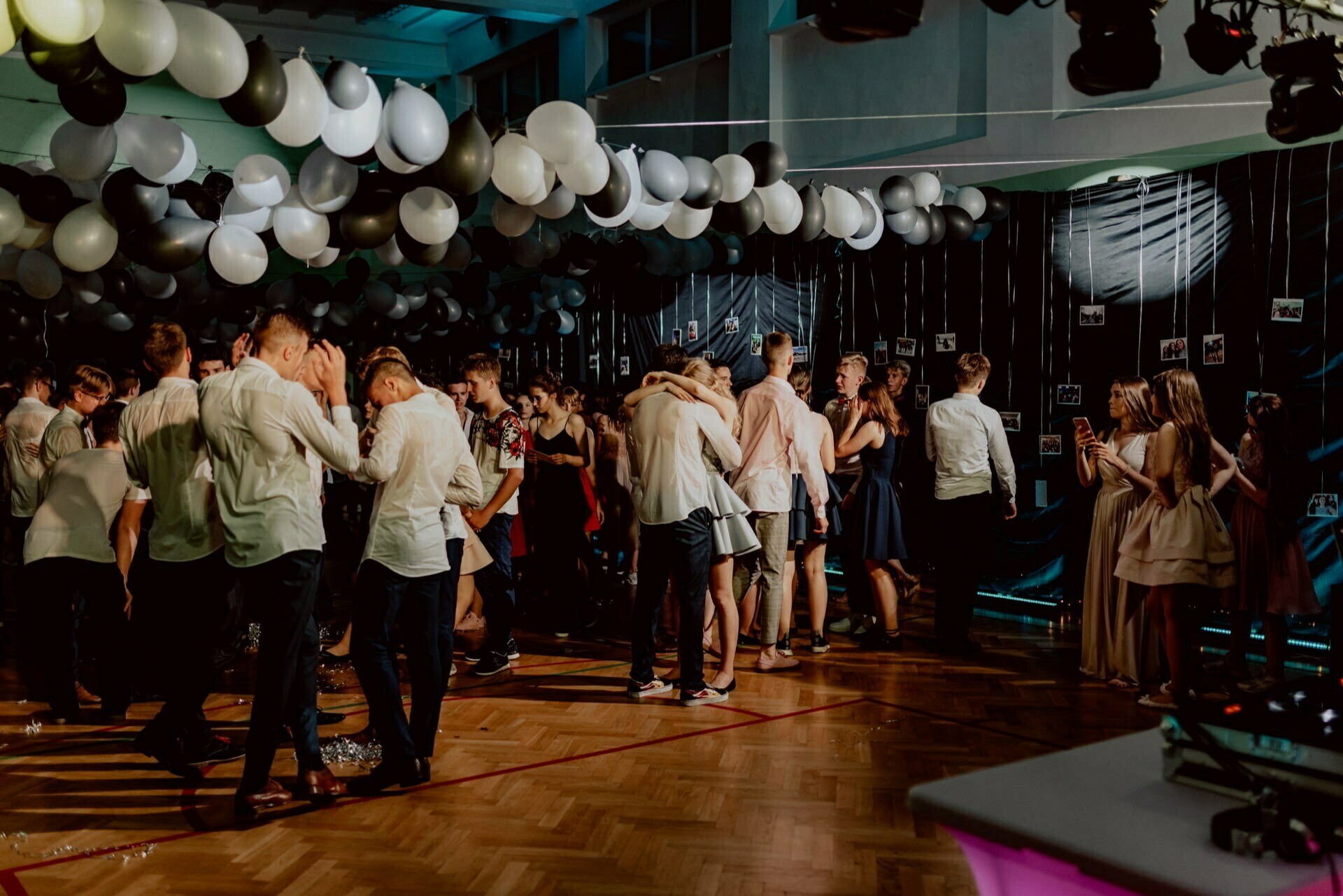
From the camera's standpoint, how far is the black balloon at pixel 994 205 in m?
7.66

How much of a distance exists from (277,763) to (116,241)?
11.1 feet

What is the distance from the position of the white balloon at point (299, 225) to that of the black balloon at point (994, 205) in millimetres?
4382

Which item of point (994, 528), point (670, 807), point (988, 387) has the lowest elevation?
point (670, 807)

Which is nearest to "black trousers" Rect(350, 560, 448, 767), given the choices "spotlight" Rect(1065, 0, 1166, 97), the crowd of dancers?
the crowd of dancers

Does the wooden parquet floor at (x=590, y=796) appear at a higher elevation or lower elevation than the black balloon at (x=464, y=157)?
lower

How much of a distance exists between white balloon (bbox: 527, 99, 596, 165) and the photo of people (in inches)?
146

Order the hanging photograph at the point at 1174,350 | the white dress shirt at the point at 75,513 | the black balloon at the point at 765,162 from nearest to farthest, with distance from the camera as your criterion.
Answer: the white dress shirt at the point at 75,513 → the black balloon at the point at 765,162 → the hanging photograph at the point at 1174,350

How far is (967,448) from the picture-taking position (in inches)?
227

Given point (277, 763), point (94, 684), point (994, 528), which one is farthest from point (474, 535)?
point (994, 528)

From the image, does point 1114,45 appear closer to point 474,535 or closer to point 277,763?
point 474,535

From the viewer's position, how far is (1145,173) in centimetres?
717

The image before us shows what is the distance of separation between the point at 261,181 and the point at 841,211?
11.2 feet

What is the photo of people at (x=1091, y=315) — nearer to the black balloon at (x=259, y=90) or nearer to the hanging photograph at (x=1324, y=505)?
the hanging photograph at (x=1324, y=505)

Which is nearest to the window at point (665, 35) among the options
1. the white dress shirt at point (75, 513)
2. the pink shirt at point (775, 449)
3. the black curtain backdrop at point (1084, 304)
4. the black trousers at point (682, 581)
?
the black curtain backdrop at point (1084, 304)
